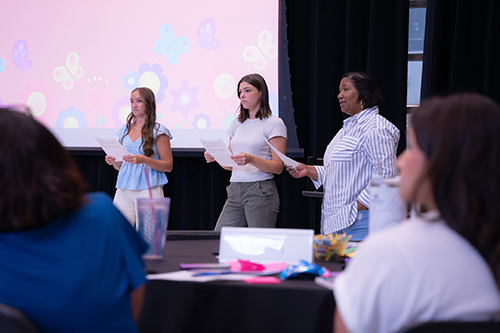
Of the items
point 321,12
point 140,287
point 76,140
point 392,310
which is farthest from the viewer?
point 76,140

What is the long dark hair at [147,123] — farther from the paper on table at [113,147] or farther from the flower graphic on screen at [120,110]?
the flower graphic on screen at [120,110]

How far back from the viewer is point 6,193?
778 millimetres

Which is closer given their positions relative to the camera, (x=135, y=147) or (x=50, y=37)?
(x=135, y=147)

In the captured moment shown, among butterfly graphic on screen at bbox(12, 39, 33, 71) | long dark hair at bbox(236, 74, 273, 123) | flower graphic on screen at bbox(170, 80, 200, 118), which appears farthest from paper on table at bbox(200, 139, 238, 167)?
butterfly graphic on screen at bbox(12, 39, 33, 71)

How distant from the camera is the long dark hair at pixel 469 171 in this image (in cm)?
67

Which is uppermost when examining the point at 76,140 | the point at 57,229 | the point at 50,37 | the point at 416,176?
the point at 50,37

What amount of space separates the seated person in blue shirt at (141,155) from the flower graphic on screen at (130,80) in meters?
0.67

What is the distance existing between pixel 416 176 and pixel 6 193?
684 mm

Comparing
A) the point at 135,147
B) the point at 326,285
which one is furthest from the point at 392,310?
the point at 135,147

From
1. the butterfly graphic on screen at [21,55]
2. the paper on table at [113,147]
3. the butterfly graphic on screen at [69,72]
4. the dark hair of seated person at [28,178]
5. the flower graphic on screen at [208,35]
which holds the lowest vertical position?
the paper on table at [113,147]

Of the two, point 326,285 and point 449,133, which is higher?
point 449,133

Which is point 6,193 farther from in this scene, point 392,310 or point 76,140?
point 76,140

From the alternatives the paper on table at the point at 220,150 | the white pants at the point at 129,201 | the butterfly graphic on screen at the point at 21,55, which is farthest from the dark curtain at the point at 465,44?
the butterfly graphic on screen at the point at 21,55

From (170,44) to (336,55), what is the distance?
1264 mm
